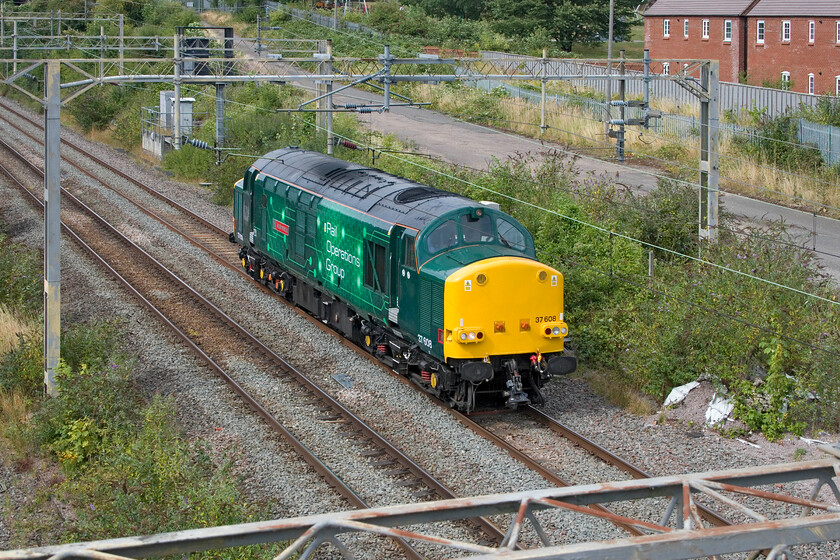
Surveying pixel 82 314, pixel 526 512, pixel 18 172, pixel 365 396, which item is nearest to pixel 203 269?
pixel 82 314

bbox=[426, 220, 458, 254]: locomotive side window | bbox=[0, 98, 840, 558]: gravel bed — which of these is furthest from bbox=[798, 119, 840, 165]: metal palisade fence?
bbox=[426, 220, 458, 254]: locomotive side window

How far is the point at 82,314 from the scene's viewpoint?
21016 millimetres

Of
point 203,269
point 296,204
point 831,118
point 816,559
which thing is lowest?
point 816,559

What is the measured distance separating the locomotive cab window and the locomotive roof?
1.76 feet

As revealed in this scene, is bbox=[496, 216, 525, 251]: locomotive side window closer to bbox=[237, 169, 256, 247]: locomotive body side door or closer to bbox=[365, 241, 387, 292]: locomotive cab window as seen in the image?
bbox=[365, 241, 387, 292]: locomotive cab window

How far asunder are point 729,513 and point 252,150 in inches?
1017

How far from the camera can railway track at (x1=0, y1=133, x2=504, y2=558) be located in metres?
13.1

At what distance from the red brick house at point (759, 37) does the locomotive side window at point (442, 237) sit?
34.6 metres

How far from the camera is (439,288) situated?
48.9 ft

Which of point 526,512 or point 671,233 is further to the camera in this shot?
point 671,233

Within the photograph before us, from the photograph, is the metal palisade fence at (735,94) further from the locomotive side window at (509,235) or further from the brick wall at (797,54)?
the locomotive side window at (509,235)

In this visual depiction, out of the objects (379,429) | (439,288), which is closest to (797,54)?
(439,288)

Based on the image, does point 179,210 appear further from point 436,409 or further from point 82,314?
point 436,409

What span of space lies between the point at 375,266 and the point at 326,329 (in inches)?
154
